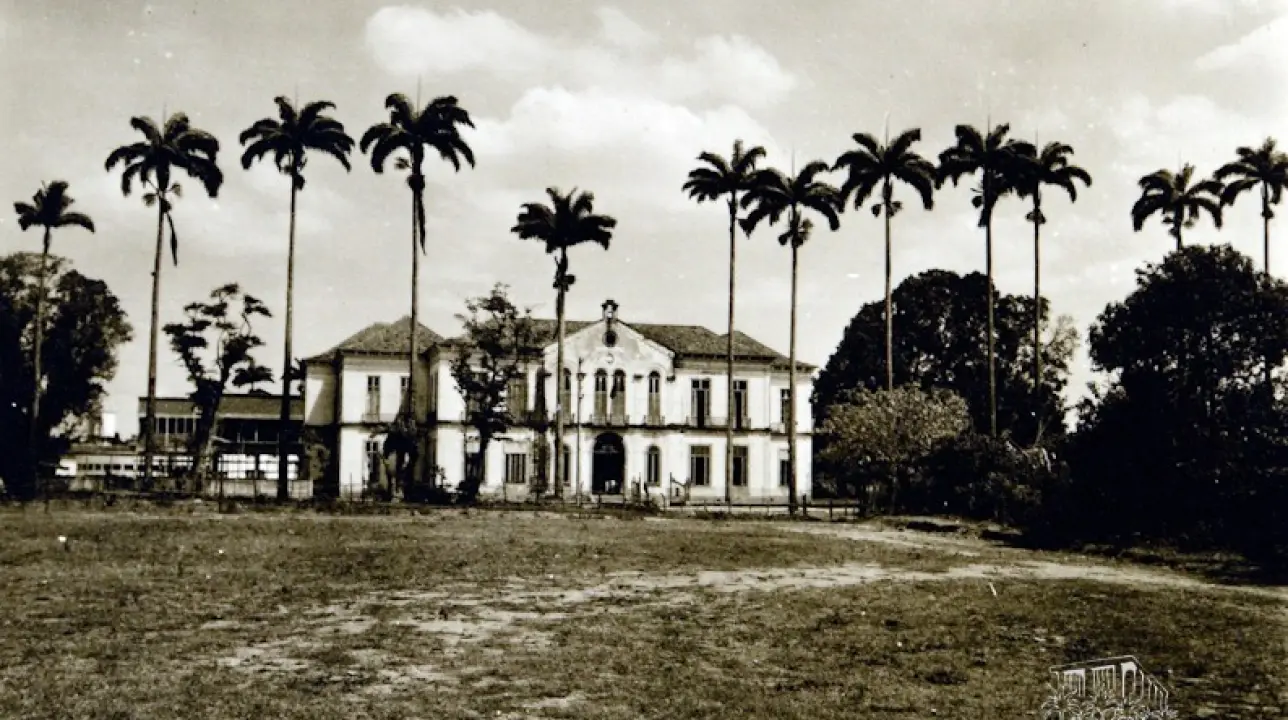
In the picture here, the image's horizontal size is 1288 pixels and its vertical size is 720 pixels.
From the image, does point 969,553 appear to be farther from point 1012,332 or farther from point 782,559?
point 1012,332

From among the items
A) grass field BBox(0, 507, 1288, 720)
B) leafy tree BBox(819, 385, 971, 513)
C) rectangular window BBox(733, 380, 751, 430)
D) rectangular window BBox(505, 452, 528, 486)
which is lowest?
grass field BBox(0, 507, 1288, 720)

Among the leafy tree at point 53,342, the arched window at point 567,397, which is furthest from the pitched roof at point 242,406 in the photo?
the arched window at point 567,397

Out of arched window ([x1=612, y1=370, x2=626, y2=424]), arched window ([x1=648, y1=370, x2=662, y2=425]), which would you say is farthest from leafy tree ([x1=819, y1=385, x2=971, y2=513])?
arched window ([x1=612, y1=370, x2=626, y2=424])

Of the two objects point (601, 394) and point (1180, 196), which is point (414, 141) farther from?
point (1180, 196)

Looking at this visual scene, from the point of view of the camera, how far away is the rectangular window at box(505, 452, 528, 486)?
51188 millimetres

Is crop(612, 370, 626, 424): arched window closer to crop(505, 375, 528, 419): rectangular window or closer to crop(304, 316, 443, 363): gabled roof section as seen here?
crop(505, 375, 528, 419): rectangular window

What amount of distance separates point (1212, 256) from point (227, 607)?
978 inches

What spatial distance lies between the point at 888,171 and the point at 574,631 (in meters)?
34.7

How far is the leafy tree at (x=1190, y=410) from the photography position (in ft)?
80.9

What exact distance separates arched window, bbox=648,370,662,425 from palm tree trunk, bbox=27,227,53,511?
26750mm

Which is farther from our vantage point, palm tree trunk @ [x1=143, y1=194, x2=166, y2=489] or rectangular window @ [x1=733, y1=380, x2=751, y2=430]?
rectangular window @ [x1=733, y1=380, x2=751, y2=430]

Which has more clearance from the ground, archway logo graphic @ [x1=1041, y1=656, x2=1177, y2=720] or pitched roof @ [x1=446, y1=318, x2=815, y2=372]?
pitched roof @ [x1=446, y1=318, x2=815, y2=372]

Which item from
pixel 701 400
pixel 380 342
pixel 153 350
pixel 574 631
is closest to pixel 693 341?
pixel 701 400

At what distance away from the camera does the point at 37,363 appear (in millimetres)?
39938
